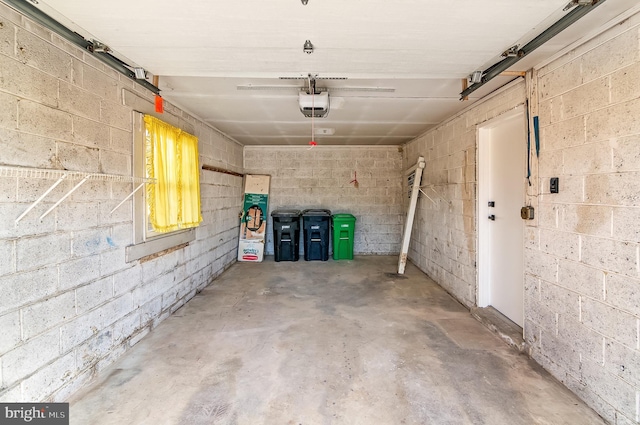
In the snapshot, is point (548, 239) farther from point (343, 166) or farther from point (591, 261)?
point (343, 166)

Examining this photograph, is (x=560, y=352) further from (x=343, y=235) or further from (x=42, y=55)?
(x=343, y=235)

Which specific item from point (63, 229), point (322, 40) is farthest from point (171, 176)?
point (322, 40)

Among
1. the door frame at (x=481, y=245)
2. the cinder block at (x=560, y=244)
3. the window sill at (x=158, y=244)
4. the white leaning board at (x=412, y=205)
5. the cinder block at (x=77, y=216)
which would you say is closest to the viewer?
the cinder block at (x=77, y=216)

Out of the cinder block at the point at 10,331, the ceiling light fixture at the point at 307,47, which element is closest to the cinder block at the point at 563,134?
the ceiling light fixture at the point at 307,47

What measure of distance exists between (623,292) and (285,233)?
15.9 ft

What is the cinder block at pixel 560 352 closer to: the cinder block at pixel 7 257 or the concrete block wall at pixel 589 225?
the concrete block wall at pixel 589 225

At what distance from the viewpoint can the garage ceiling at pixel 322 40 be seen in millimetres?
1619

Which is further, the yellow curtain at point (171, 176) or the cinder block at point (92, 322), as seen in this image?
the yellow curtain at point (171, 176)

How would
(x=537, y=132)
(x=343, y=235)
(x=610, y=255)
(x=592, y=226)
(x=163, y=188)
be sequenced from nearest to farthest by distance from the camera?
(x=610, y=255), (x=592, y=226), (x=537, y=132), (x=163, y=188), (x=343, y=235)

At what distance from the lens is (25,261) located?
1.71m

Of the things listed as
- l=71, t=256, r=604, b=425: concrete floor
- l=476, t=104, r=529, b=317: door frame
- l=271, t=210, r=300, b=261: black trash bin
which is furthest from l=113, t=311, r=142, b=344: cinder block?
l=476, t=104, r=529, b=317: door frame

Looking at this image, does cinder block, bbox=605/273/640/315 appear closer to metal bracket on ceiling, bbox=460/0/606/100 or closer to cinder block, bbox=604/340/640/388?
cinder block, bbox=604/340/640/388

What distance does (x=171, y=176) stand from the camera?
3164 millimetres

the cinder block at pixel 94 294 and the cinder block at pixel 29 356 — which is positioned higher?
the cinder block at pixel 94 294
